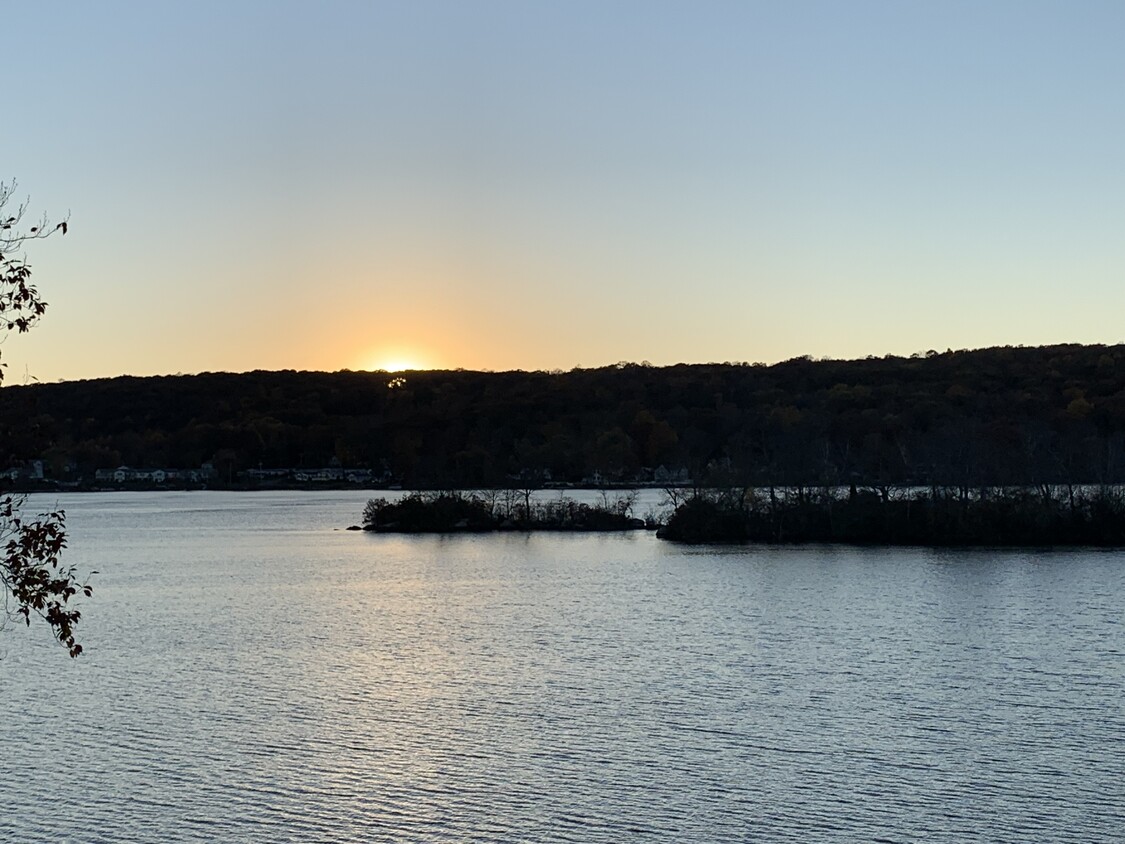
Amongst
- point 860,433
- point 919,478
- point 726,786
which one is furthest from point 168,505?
point 726,786

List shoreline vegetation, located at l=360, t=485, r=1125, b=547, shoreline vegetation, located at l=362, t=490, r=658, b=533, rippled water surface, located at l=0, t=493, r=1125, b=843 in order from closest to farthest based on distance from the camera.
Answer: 1. rippled water surface, located at l=0, t=493, r=1125, b=843
2. shoreline vegetation, located at l=360, t=485, r=1125, b=547
3. shoreline vegetation, located at l=362, t=490, r=658, b=533

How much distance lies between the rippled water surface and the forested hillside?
104 ft

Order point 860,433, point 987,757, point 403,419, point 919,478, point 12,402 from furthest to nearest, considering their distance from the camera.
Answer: point 403,419 < point 860,433 < point 919,478 < point 987,757 < point 12,402

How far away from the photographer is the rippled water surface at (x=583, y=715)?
19312mm

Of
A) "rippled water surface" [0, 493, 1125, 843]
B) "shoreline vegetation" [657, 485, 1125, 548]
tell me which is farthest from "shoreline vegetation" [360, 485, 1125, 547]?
"rippled water surface" [0, 493, 1125, 843]

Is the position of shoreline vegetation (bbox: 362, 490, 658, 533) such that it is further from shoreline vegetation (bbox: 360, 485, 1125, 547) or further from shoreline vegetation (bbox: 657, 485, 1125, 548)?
shoreline vegetation (bbox: 657, 485, 1125, 548)

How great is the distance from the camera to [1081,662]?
31359 millimetres

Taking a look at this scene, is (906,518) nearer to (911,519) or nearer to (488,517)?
(911,519)

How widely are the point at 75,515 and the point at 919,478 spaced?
3753 inches

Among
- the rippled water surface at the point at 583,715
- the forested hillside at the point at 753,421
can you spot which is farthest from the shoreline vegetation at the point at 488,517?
the rippled water surface at the point at 583,715

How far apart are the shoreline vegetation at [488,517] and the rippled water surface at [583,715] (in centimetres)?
4346

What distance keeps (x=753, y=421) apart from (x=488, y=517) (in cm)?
4542

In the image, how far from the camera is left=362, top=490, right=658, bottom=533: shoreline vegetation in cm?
9769

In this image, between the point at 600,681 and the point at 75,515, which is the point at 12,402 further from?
the point at 75,515
